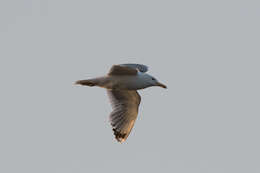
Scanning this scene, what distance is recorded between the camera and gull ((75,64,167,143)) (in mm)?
9047

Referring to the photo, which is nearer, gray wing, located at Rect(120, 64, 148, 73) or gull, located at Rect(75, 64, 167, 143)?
gull, located at Rect(75, 64, 167, 143)

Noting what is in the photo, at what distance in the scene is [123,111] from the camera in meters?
9.73

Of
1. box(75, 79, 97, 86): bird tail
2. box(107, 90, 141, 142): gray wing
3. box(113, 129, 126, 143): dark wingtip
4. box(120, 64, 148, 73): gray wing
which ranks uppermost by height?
box(120, 64, 148, 73): gray wing

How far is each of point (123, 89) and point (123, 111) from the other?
63 cm

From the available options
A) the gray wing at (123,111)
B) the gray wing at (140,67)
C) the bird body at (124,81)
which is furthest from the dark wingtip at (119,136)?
the gray wing at (140,67)

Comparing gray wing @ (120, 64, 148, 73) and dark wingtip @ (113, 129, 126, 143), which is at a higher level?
gray wing @ (120, 64, 148, 73)

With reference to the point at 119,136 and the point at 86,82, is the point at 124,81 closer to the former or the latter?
the point at 86,82

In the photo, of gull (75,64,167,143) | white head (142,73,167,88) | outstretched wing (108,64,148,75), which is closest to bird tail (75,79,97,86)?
gull (75,64,167,143)

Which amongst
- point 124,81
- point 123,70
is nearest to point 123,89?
point 124,81

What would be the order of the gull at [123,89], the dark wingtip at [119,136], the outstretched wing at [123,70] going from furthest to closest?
the dark wingtip at [119,136]
the gull at [123,89]
the outstretched wing at [123,70]

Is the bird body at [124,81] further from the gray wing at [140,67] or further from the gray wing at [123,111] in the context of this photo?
the gray wing at [140,67]

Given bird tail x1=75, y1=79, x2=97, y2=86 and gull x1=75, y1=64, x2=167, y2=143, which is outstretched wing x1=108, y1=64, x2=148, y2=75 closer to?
gull x1=75, y1=64, x2=167, y2=143

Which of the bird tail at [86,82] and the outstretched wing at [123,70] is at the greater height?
the outstretched wing at [123,70]

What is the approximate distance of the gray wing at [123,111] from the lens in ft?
31.3
